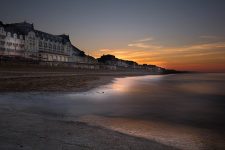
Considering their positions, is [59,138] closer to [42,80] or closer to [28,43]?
[42,80]

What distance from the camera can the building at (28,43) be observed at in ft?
264

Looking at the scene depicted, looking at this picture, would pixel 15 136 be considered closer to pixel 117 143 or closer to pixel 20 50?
pixel 117 143

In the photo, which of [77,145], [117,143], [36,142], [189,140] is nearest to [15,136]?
[36,142]

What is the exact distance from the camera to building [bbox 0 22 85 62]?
80.4 metres

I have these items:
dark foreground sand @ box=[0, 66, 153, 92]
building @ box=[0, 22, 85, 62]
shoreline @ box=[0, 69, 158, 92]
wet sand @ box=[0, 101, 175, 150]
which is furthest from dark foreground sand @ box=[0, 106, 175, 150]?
building @ box=[0, 22, 85, 62]

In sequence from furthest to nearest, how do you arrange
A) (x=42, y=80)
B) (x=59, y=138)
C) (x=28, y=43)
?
(x=28, y=43)
(x=42, y=80)
(x=59, y=138)

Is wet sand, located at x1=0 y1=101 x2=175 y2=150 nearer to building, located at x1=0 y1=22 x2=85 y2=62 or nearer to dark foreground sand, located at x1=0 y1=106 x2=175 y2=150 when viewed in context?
dark foreground sand, located at x1=0 y1=106 x2=175 y2=150

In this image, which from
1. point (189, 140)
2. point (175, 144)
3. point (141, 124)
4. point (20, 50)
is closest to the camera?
point (175, 144)

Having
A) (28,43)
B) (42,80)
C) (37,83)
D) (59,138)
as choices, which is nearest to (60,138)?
(59,138)

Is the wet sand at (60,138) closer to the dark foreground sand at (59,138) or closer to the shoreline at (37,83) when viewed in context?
the dark foreground sand at (59,138)

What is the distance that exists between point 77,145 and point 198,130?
611cm

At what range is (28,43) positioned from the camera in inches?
3570

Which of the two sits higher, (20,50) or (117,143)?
(20,50)

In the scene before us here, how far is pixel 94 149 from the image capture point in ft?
20.9
